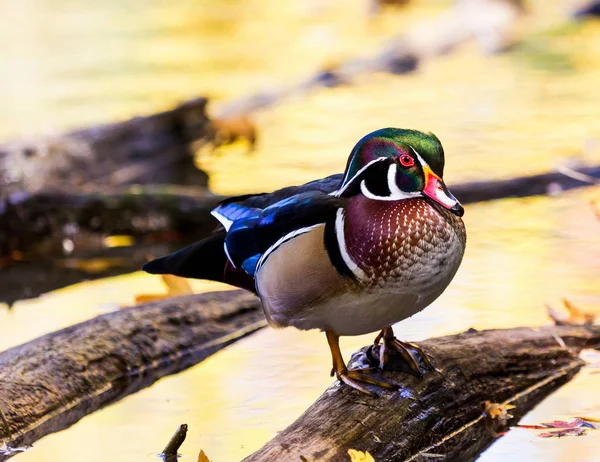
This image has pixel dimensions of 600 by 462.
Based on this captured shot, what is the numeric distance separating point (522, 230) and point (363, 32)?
5737 millimetres

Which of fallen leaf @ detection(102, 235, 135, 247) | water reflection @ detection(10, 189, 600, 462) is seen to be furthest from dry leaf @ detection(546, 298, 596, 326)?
fallen leaf @ detection(102, 235, 135, 247)

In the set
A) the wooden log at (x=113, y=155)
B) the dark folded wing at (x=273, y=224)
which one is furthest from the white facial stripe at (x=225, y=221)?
the wooden log at (x=113, y=155)

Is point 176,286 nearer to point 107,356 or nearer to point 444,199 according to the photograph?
point 107,356

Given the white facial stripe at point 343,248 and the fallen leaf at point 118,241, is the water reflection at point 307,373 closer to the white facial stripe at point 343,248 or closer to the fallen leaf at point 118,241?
the fallen leaf at point 118,241

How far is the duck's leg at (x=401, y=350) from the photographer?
2945mm

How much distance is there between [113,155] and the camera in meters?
5.98

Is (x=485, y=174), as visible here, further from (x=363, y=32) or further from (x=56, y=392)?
(x=363, y=32)

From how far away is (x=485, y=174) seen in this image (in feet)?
19.0

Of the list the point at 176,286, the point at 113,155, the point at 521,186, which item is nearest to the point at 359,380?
the point at 176,286

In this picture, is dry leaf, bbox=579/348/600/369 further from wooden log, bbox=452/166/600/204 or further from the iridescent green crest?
wooden log, bbox=452/166/600/204

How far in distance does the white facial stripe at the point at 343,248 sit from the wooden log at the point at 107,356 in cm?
114

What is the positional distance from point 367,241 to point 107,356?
4.15 feet

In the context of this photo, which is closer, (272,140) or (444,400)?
(444,400)

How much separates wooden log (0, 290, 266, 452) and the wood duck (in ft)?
2.79
